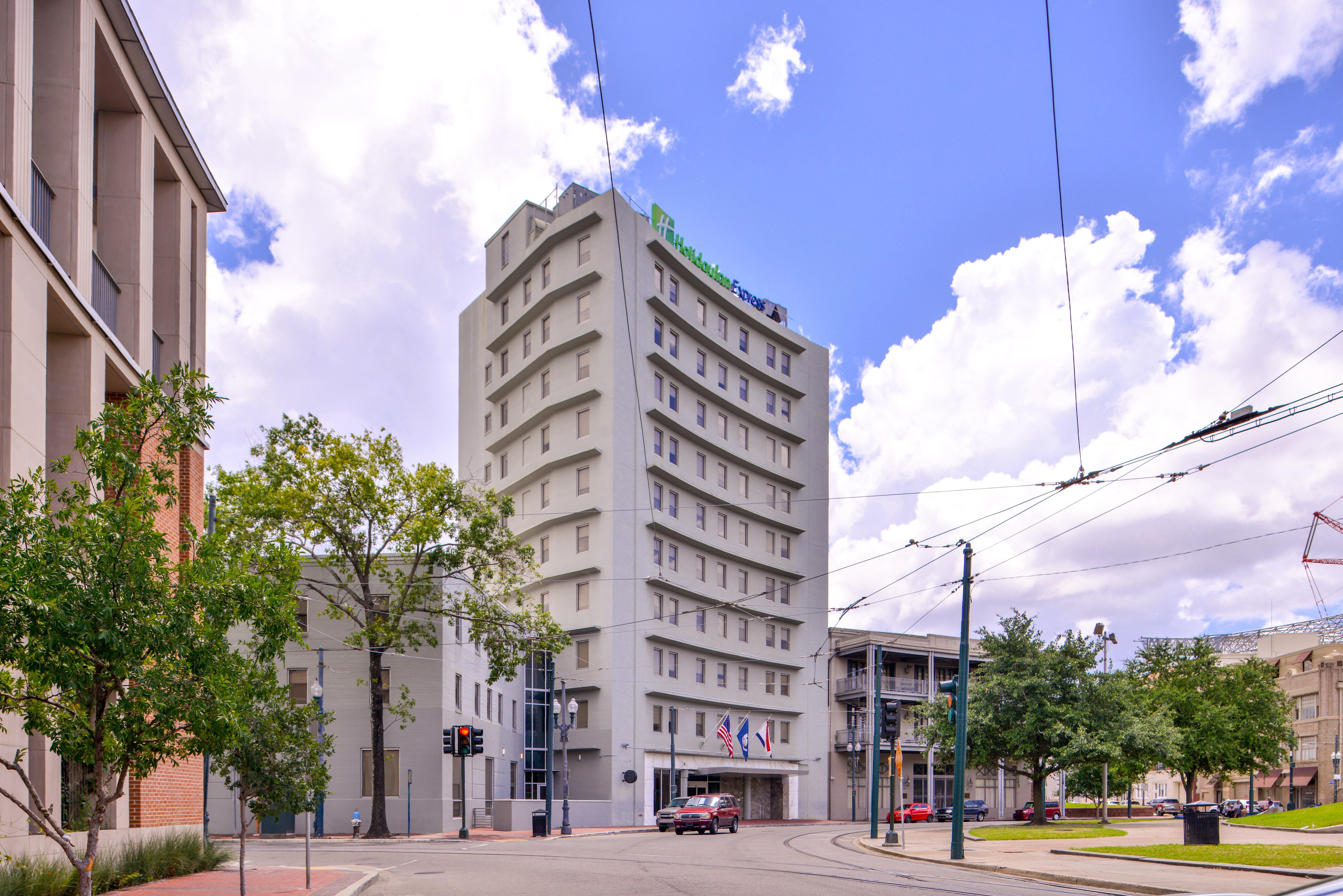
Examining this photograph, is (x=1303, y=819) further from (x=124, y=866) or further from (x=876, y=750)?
(x=124, y=866)

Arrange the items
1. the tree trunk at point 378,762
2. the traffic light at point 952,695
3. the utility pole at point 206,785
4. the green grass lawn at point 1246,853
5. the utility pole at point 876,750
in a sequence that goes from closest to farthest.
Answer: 1. the green grass lawn at point 1246,853
2. the utility pole at point 206,785
3. the traffic light at point 952,695
4. the tree trunk at point 378,762
5. the utility pole at point 876,750

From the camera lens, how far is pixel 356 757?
43438mm

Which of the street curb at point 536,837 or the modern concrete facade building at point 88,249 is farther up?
the modern concrete facade building at point 88,249

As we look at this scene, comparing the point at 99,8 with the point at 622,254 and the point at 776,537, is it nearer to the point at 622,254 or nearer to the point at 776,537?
the point at 622,254

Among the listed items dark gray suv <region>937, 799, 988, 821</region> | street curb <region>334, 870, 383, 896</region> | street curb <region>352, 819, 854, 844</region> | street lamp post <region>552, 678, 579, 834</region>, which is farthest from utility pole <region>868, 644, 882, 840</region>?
street curb <region>334, 870, 383, 896</region>

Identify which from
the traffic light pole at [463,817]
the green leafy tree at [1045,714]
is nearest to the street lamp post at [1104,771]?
the green leafy tree at [1045,714]

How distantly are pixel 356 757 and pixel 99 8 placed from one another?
3150cm

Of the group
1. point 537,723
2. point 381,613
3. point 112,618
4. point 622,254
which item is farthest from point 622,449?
point 112,618

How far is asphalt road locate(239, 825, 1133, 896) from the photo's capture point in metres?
17.5

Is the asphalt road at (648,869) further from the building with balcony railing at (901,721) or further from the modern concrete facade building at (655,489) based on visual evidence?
the building with balcony railing at (901,721)

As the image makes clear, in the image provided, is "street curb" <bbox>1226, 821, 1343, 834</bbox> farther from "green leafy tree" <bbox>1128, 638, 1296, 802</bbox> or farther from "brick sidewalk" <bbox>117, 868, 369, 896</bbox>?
"brick sidewalk" <bbox>117, 868, 369, 896</bbox>

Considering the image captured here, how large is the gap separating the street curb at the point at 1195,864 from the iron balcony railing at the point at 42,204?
74.3ft

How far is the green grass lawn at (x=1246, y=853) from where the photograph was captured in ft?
69.6

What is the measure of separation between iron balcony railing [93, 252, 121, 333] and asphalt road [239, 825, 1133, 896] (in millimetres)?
12112
